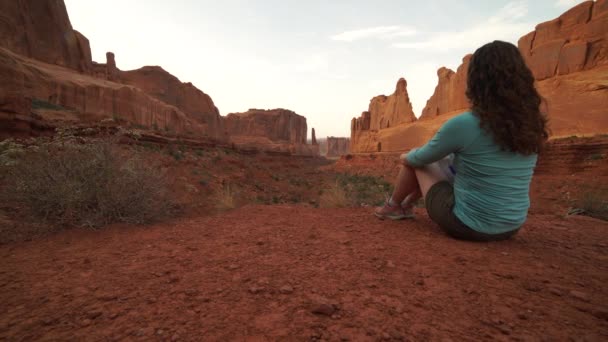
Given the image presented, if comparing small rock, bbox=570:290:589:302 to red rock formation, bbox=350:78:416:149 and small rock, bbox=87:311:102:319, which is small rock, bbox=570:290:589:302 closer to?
small rock, bbox=87:311:102:319

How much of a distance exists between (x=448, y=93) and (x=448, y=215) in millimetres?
30034

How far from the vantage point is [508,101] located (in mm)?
1816

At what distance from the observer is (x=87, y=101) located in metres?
19.9

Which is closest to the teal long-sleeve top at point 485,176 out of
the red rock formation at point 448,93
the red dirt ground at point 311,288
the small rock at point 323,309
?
the red dirt ground at point 311,288

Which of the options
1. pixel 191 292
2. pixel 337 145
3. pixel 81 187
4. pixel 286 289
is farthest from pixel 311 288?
pixel 337 145

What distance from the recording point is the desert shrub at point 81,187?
10.6 feet

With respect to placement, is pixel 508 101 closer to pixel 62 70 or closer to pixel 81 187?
pixel 81 187

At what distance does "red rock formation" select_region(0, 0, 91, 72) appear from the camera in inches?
730

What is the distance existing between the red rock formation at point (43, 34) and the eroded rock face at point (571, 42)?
37065 mm

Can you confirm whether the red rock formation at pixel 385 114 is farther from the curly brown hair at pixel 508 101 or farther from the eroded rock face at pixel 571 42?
the curly brown hair at pixel 508 101

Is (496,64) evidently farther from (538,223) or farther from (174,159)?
(174,159)

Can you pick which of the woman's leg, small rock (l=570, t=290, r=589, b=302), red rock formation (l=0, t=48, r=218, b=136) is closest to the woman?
the woman's leg

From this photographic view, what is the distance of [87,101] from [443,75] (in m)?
32.9

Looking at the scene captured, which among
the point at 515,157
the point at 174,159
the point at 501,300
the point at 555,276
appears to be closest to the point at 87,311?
the point at 501,300
